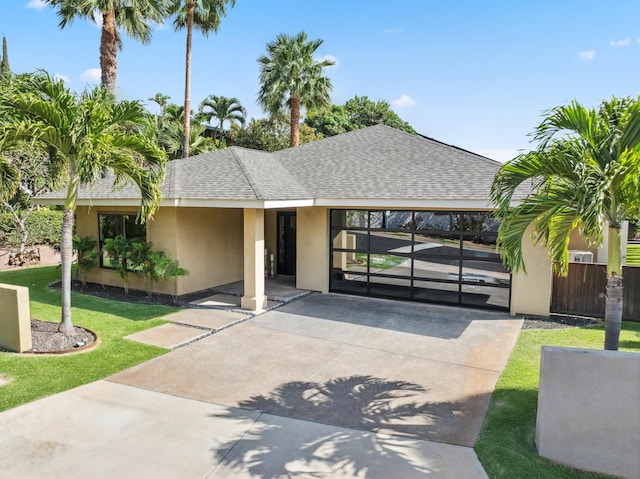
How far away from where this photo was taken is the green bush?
59.7 ft

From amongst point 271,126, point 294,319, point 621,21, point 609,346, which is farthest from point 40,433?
point 271,126

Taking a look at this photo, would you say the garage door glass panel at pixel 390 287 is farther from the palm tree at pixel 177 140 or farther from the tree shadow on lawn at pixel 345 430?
the palm tree at pixel 177 140

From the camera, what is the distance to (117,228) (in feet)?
44.9

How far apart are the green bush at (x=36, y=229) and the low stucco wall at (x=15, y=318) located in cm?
1232

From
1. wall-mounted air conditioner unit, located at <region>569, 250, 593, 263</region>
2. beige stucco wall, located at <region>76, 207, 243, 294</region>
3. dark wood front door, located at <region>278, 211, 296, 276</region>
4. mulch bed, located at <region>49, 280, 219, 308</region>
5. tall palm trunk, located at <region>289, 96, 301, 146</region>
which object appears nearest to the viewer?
mulch bed, located at <region>49, 280, 219, 308</region>

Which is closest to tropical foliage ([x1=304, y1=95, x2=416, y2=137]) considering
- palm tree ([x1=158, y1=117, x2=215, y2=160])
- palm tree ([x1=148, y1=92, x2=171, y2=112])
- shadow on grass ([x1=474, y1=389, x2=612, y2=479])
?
palm tree ([x1=148, y1=92, x2=171, y2=112])

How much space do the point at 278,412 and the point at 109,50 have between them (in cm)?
1775

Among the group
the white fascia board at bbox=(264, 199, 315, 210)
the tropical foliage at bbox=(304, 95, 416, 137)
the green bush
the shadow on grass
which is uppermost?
the tropical foliage at bbox=(304, 95, 416, 137)

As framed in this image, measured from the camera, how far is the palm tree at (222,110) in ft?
112

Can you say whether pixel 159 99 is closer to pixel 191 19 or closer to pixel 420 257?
pixel 191 19

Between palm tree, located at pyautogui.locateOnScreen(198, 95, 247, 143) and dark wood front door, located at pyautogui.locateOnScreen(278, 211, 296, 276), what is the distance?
2041 cm

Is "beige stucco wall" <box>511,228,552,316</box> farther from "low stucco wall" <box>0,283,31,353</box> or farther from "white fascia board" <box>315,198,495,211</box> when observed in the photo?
"low stucco wall" <box>0,283,31,353</box>

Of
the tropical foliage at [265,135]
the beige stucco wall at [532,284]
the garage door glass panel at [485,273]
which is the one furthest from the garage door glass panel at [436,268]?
the tropical foliage at [265,135]

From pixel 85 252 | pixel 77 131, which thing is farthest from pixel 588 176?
pixel 85 252
